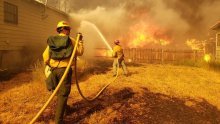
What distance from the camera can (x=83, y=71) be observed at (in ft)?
33.9

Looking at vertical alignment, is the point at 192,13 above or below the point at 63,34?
above

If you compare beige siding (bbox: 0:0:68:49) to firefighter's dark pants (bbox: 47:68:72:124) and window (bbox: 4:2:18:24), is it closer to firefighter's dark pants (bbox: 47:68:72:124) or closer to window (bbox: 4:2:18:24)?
window (bbox: 4:2:18:24)

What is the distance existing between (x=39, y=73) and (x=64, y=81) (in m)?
4.46

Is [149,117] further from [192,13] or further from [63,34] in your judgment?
[192,13]

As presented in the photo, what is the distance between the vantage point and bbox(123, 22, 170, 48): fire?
23281 millimetres

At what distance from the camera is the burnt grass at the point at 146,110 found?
4.89m

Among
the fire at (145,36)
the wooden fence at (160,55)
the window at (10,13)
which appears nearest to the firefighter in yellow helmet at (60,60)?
the window at (10,13)

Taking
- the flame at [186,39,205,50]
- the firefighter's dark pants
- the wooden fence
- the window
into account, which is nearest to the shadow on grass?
the firefighter's dark pants

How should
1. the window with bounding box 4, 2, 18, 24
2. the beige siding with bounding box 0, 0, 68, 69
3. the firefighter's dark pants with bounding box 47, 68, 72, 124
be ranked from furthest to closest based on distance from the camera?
the window with bounding box 4, 2, 18, 24 < the beige siding with bounding box 0, 0, 68, 69 < the firefighter's dark pants with bounding box 47, 68, 72, 124

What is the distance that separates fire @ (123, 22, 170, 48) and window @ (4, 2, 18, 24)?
13603mm

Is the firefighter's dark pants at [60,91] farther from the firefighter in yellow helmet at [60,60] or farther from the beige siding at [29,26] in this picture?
the beige siding at [29,26]

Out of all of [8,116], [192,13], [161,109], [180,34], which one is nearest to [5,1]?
[8,116]

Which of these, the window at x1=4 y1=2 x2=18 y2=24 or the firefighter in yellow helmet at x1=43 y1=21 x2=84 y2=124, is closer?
the firefighter in yellow helmet at x1=43 y1=21 x2=84 y2=124

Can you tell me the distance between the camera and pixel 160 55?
19.6m
